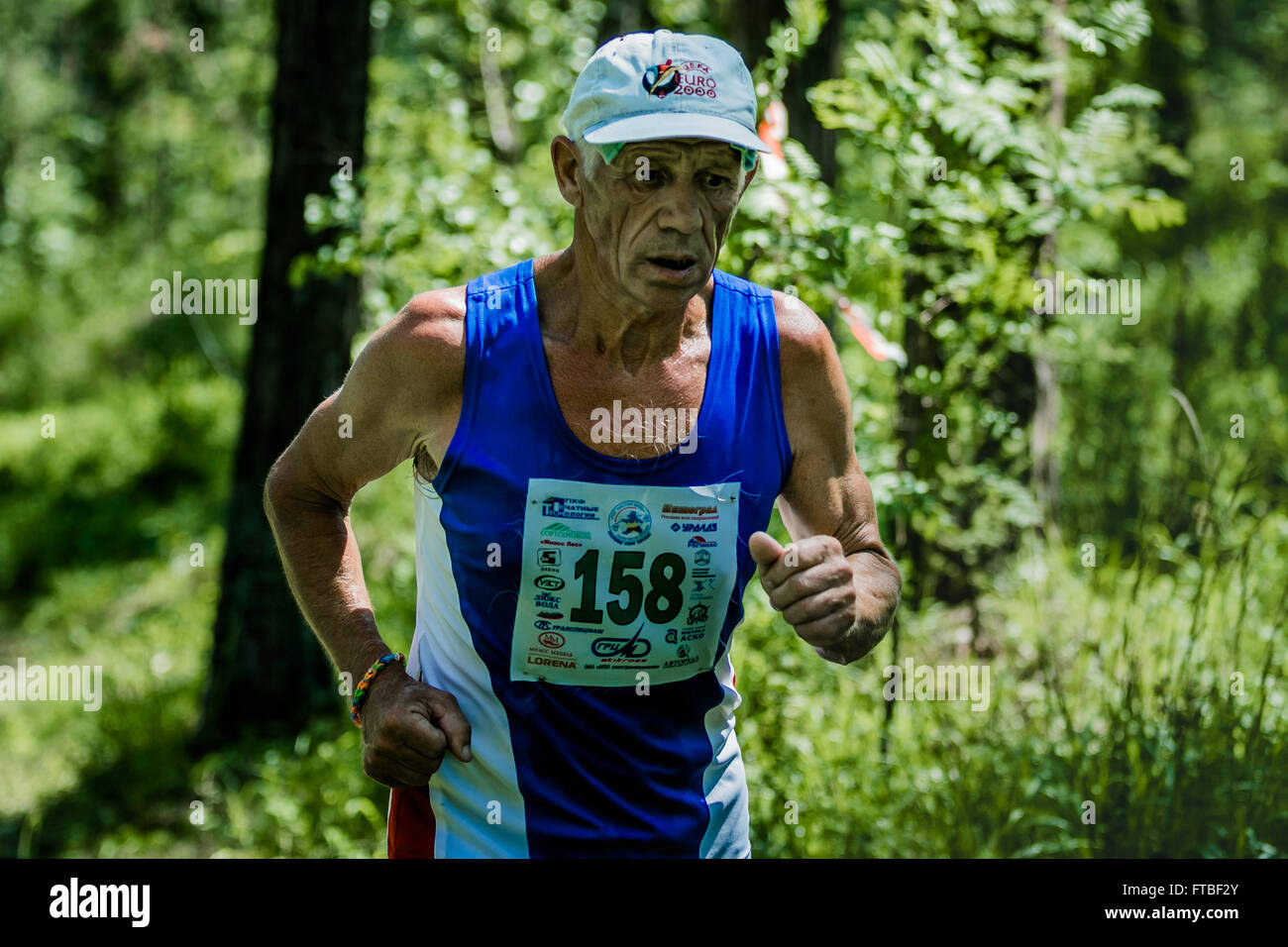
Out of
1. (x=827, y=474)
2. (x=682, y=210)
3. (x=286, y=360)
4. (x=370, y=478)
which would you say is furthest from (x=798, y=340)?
(x=286, y=360)

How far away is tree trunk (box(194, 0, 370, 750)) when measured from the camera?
571 cm

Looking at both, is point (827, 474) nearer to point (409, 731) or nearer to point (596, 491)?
point (596, 491)

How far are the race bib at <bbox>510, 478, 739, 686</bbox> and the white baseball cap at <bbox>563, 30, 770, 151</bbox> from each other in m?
0.63

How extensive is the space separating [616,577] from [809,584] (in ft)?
1.25

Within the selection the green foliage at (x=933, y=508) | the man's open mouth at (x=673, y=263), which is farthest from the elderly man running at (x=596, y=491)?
the green foliage at (x=933, y=508)

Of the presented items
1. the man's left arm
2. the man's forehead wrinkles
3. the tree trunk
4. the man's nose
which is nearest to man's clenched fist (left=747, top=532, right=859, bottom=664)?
the man's left arm

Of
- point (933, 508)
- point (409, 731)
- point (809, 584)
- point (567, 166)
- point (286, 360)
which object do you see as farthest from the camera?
point (286, 360)

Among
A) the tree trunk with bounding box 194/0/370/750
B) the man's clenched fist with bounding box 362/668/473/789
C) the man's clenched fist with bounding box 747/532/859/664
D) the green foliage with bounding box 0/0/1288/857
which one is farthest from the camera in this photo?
the tree trunk with bounding box 194/0/370/750

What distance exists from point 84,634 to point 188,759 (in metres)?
2.77

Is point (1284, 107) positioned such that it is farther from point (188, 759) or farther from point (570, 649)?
point (570, 649)

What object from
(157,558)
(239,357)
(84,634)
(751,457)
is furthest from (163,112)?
(751,457)

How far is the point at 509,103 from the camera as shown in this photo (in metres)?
7.52

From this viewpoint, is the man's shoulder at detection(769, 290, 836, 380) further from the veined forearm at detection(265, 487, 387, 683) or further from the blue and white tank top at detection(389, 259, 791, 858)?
the veined forearm at detection(265, 487, 387, 683)

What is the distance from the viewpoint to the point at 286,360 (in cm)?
577
